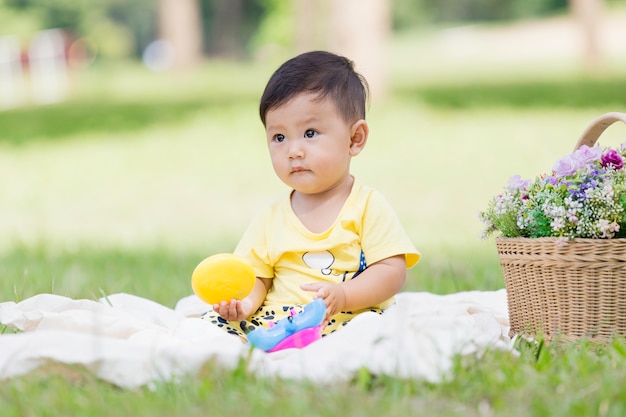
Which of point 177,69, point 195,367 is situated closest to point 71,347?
point 195,367

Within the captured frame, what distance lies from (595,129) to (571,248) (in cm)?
74

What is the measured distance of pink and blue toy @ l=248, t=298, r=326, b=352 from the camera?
3094 mm

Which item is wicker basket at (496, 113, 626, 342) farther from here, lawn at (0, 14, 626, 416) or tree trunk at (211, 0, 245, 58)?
tree trunk at (211, 0, 245, 58)

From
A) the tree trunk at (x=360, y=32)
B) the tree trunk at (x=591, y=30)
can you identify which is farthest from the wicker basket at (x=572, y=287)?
the tree trunk at (x=591, y=30)

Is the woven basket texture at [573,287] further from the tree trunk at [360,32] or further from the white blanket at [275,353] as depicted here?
the tree trunk at [360,32]

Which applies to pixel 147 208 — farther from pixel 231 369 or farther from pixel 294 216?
pixel 231 369

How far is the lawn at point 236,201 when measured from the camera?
2375 millimetres

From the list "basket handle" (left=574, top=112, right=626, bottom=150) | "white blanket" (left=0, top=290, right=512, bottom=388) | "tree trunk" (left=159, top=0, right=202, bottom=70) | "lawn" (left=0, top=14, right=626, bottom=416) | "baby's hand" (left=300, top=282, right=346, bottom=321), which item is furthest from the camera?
"tree trunk" (left=159, top=0, right=202, bottom=70)

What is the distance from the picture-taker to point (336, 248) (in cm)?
348

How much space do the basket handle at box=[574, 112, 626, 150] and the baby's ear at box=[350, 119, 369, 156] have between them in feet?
2.74

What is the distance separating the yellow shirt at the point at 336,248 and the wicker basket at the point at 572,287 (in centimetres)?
43

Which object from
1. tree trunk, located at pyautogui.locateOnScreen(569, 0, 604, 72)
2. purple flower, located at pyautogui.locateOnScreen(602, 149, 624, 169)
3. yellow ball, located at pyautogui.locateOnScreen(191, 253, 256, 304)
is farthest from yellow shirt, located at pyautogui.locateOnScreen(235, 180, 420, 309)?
tree trunk, located at pyautogui.locateOnScreen(569, 0, 604, 72)

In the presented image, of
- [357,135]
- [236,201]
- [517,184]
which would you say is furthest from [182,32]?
[517,184]

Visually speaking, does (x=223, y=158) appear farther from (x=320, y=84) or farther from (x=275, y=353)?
(x=275, y=353)
